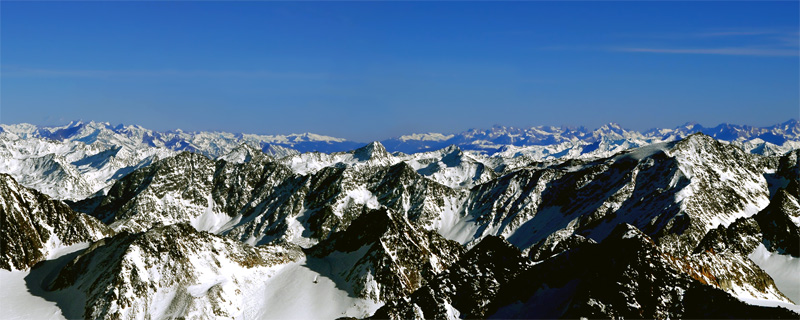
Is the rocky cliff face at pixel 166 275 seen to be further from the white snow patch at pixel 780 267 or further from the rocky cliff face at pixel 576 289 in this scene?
the white snow patch at pixel 780 267

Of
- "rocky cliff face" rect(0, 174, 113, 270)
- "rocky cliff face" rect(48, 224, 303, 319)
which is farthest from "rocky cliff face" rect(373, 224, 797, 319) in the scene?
"rocky cliff face" rect(0, 174, 113, 270)

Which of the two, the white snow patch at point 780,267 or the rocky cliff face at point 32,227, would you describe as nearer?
the white snow patch at point 780,267

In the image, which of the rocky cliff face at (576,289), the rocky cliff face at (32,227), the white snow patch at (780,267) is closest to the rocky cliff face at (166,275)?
the rocky cliff face at (32,227)

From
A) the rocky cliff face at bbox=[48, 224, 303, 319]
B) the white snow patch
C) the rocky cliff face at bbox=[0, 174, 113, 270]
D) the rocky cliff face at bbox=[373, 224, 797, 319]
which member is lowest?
the rocky cliff face at bbox=[0, 174, 113, 270]

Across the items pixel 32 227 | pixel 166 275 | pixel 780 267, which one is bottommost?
pixel 32 227

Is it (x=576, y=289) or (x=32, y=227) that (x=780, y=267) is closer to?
(x=576, y=289)

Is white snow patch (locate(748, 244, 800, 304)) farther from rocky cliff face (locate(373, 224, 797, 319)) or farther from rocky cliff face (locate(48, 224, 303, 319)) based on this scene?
rocky cliff face (locate(48, 224, 303, 319))

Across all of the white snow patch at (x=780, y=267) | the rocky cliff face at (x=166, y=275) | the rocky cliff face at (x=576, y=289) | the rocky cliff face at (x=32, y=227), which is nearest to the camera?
the rocky cliff face at (x=576, y=289)

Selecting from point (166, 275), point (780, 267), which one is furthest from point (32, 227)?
point (780, 267)
